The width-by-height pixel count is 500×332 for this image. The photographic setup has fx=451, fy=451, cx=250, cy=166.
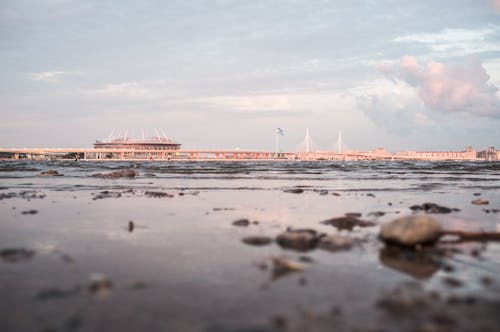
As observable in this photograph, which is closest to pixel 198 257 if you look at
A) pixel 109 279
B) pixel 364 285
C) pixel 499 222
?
pixel 109 279

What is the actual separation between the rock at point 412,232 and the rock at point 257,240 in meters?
2.67

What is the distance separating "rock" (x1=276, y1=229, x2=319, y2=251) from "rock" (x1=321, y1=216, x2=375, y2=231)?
8.11 ft

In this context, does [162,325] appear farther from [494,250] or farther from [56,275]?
[494,250]

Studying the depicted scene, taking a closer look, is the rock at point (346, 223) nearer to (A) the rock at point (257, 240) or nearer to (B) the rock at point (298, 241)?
(B) the rock at point (298, 241)

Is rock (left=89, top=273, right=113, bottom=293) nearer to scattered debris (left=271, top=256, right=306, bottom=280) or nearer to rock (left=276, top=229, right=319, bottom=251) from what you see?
scattered debris (left=271, top=256, right=306, bottom=280)

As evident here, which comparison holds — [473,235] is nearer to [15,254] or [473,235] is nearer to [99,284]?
[99,284]

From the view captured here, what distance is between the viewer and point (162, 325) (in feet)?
18.2

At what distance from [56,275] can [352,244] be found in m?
6.20

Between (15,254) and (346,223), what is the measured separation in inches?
342

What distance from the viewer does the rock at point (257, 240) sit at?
10.4 m

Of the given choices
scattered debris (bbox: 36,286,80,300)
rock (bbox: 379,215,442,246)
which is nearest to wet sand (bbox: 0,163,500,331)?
scattered debris (bbox: 36,286,80,300)

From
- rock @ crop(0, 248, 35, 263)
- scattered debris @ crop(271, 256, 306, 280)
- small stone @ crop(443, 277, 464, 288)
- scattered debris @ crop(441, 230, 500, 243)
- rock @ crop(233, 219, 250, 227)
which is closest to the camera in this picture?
small stone @ crop(443, 277, 464, 288)

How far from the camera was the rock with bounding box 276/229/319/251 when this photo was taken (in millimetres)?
10062

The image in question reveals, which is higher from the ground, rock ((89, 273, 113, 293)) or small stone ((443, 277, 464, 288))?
rock ((89, 273, 113, 293))
